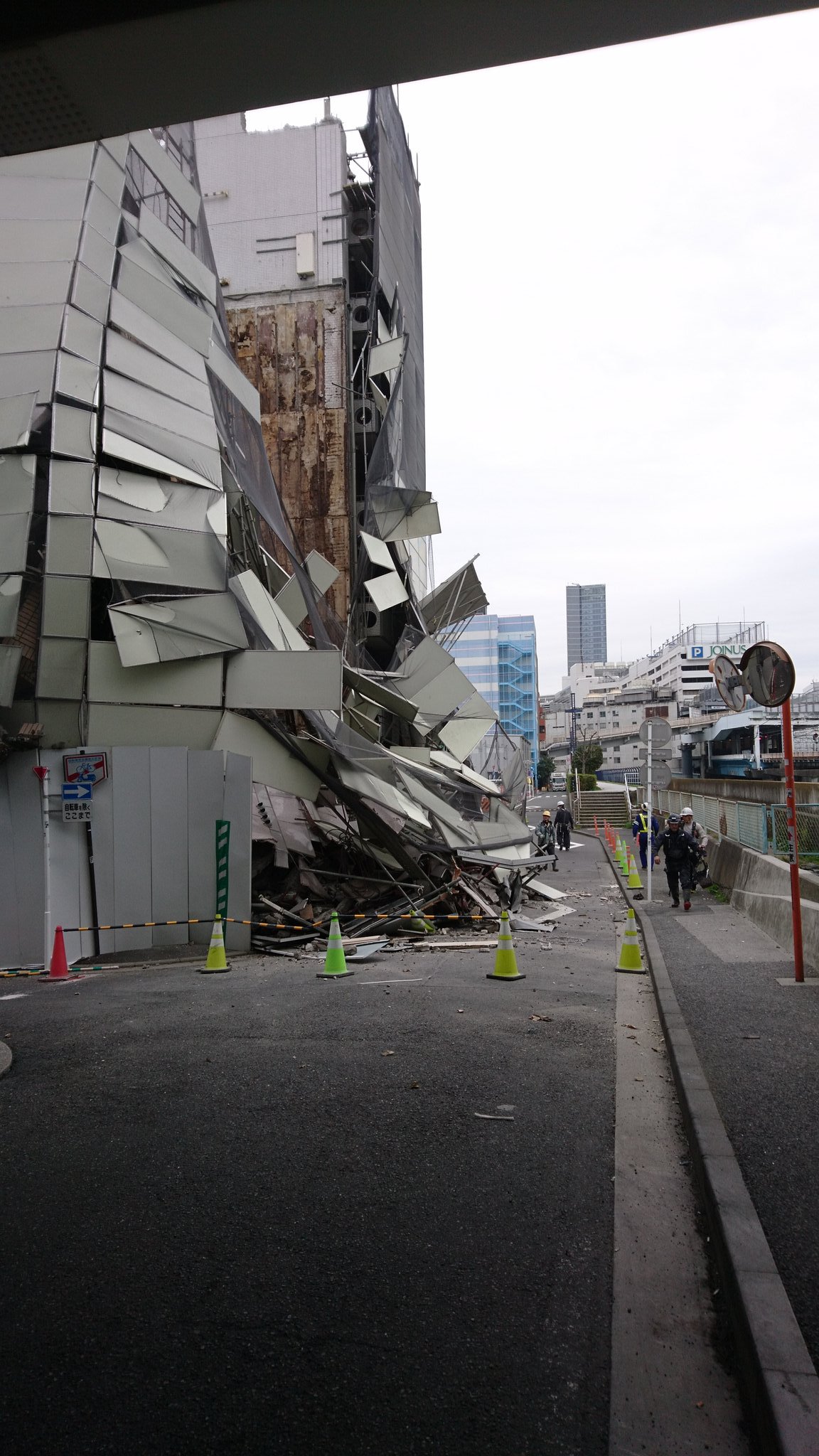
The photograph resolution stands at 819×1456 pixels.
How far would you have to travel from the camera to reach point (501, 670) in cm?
10525

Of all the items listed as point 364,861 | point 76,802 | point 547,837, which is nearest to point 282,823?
point 364,861

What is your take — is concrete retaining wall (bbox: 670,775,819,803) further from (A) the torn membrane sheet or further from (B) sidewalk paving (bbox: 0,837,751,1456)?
(B) sidewalk paving (bbox: 0,837,751,1456)

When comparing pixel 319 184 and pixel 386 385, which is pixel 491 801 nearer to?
pixel 386 385

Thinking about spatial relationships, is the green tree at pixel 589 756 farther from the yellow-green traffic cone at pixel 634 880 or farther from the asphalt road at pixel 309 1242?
the asphalt road at pixel 309 1242

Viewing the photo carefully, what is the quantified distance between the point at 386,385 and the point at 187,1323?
100 feet

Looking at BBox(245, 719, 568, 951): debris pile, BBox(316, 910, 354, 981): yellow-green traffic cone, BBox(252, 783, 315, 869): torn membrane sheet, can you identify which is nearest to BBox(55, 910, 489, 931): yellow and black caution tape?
BBox(245, 719, 568, 951): debris pile

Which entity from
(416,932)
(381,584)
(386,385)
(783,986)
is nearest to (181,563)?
(416,932)

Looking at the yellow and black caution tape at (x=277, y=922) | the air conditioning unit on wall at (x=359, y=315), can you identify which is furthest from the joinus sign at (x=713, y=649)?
the yellow and black caution tape at (x=277, y=922)

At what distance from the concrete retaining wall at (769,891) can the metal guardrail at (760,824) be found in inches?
8.5

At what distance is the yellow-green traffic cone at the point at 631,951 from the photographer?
10805 millimetres

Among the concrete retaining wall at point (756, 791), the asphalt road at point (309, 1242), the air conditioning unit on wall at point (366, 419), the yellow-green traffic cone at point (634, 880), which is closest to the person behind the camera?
the asphalt road at point (309, 1242)

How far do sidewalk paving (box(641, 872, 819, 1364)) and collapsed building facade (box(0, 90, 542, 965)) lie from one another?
5117 mm

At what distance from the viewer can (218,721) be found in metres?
13.6

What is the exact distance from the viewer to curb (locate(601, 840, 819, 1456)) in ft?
8.55
